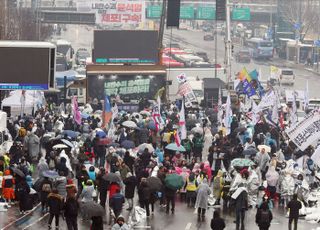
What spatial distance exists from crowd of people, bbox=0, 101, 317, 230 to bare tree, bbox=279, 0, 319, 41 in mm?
88520

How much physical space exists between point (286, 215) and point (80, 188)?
5081 millimetres

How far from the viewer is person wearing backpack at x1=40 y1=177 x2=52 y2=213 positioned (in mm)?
30969

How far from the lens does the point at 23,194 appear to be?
31.6m

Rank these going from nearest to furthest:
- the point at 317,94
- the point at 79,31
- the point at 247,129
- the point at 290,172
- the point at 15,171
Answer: the point at 15,171 < the point at 290,172 < the point at 247,129 < the point at 317,94 < the point at 79,31

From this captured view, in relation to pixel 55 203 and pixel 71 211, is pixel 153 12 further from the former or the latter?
pixel 71 211

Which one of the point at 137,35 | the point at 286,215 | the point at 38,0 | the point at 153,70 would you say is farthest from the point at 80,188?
the point at 38,0

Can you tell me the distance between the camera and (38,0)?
120m

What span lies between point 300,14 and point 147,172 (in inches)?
4075

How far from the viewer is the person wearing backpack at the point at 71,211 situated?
29016 mm

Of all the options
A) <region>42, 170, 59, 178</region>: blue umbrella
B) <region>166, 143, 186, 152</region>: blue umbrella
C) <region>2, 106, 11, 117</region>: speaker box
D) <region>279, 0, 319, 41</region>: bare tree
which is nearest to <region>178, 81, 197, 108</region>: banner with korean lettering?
<region>2, 106, 11, 117</region>: speaker box

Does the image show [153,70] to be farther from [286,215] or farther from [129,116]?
[286,215]

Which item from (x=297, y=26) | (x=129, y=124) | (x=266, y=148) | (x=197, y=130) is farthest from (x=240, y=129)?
(x=297, y=26)

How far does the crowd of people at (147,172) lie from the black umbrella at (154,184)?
0.11 ft

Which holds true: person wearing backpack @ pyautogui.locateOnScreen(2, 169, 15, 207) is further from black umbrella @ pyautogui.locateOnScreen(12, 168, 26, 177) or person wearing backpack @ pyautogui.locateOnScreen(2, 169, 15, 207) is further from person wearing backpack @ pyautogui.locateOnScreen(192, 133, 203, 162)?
person wearing backpack @ pyautogui.locateOnScreen(192, 133, 203, 162)
